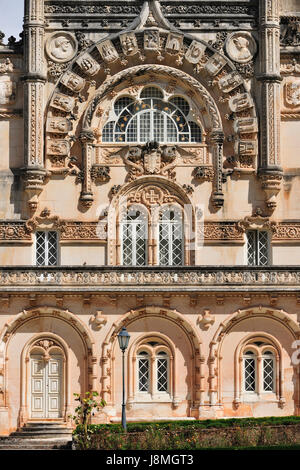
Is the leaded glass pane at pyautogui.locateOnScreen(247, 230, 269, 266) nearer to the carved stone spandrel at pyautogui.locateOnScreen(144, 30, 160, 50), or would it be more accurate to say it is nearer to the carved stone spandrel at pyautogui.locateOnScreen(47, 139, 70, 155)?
the carved stone spandrel at pyautogui.locateOnScreen(47, 139, 70, 155)

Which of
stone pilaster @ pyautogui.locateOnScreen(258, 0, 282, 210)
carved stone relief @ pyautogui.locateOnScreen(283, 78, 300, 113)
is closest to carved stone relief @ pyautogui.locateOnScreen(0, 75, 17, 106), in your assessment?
stone pilaster @ pyautogui.locateOnScreen(258, 0, 282, 210)

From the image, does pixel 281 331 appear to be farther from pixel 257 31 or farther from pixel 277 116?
pixel 257 31

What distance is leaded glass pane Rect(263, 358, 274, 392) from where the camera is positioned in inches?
2301

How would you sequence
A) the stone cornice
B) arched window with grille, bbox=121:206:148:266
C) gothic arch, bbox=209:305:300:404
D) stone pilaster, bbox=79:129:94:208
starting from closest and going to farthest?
gothic arch, bbox=209:305:300:404 → the stone cornice → stone pilaster, bbox=79:129:94:208 → arched window with grille, bbox=121:206:148:266

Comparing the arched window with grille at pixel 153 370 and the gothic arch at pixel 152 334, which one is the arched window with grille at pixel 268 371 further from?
the arched window with grille at pixel 153 370

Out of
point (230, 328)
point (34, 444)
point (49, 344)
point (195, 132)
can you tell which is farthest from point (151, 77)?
point (34, 444)

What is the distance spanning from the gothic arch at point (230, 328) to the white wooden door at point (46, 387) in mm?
6190

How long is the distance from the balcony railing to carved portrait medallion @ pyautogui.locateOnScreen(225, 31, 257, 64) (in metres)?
9.99

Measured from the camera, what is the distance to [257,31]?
2462 inches

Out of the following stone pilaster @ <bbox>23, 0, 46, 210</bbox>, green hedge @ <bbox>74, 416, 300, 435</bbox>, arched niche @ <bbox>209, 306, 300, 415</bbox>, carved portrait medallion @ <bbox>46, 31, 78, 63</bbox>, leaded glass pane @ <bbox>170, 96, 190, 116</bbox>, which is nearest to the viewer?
green hedge @ <bbox>74, 416, 300, 435</bbox>

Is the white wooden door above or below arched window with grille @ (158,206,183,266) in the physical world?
below

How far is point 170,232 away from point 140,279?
4.66 m

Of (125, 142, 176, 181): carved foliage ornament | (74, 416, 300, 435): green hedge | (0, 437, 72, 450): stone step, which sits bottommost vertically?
(0, 437, 72, 450): stone step

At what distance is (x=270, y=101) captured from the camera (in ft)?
202
